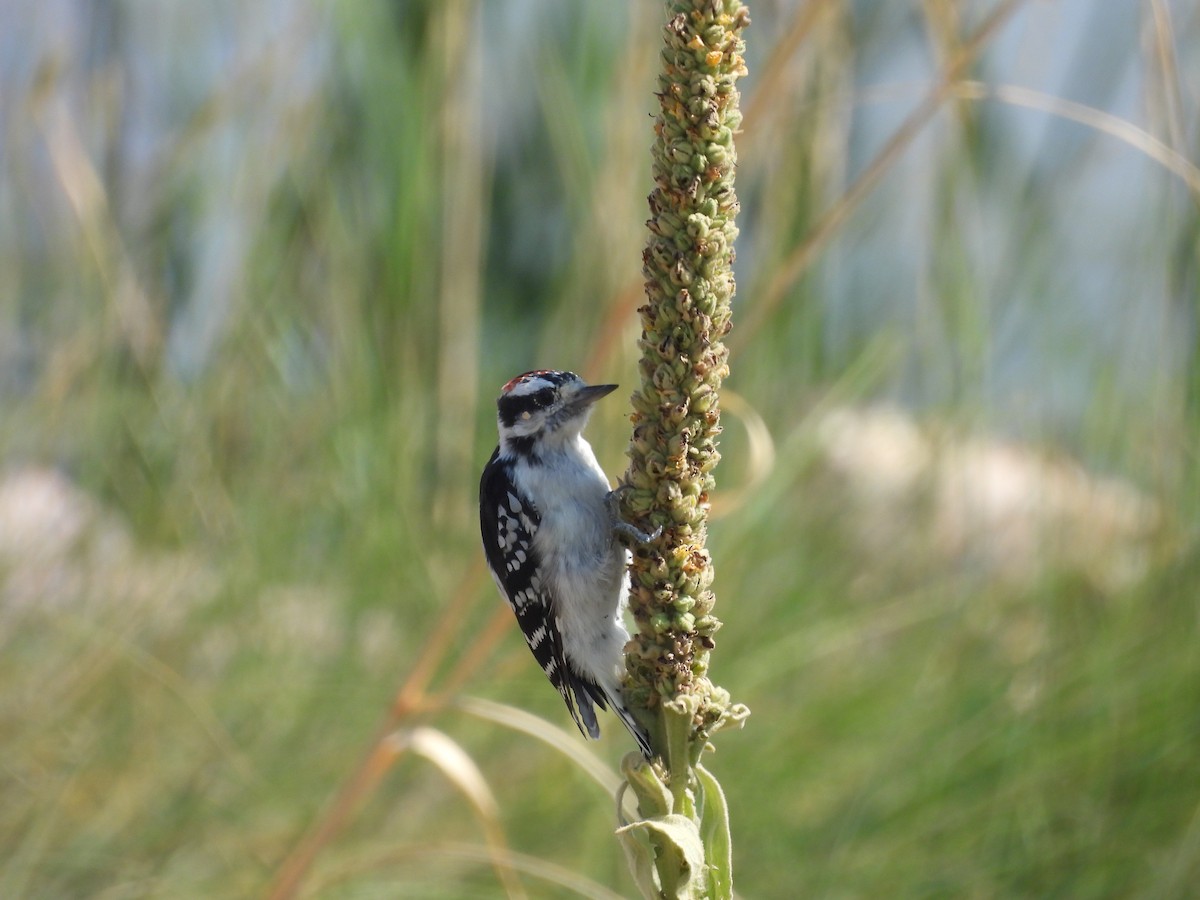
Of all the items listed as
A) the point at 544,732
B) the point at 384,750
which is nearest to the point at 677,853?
the point at 544,732

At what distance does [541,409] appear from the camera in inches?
70.5

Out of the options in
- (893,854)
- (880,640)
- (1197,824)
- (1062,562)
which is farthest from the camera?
(880,640)

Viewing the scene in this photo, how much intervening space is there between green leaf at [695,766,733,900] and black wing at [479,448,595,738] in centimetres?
86

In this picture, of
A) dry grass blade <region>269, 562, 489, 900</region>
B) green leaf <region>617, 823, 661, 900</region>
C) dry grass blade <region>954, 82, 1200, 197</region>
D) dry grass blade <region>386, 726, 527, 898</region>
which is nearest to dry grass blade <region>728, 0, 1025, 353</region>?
dry grass blade <region>954, 82, 1200, 197</region>

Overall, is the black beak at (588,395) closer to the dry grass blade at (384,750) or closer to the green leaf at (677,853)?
the dry grass blade at (384,750)

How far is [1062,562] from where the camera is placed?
2.23 metres

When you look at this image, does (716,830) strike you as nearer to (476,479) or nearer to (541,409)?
(541,409)

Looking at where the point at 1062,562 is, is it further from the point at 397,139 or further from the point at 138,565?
the point at 138,565

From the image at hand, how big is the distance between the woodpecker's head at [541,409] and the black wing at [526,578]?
7cm

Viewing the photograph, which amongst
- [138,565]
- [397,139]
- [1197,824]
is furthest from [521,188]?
[1197,824]

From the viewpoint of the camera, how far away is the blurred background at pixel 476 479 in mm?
2066

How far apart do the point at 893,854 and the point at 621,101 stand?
4.38ft

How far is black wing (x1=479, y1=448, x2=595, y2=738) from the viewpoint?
1792mm

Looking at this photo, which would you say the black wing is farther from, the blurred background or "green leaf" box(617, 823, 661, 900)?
"green leaf" box(617, 823, 661, 900)
